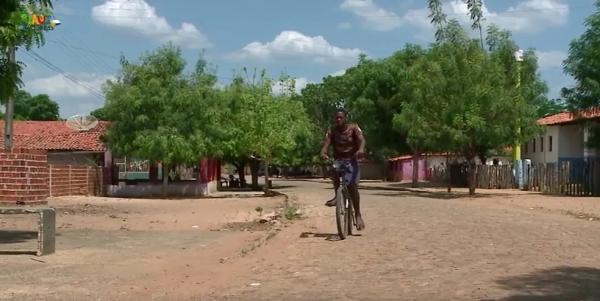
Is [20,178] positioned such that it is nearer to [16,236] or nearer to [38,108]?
[16,236]

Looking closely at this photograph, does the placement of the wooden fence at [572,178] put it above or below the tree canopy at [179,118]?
below

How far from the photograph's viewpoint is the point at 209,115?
34.3 m

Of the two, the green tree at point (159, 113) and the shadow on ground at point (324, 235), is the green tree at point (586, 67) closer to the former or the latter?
the green tree at point (159, 113)

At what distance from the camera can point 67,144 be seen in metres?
43.6

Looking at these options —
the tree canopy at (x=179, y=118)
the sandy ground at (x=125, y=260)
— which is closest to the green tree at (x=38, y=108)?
the tree canopy at (x=179, y=118)

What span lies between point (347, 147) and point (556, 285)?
15.9 feet

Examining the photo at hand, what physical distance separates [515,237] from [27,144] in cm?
3874

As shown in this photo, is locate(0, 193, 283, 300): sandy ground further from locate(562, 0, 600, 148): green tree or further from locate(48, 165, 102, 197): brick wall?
locate(562, 0, 600, 148): green tree

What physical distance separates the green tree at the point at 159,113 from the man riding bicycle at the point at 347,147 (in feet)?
72.2

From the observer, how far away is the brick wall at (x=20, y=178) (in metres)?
17.4

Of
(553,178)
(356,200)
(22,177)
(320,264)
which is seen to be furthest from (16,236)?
(553,178)

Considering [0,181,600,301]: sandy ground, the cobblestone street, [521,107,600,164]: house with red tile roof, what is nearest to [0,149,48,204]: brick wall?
[0,181,600,301]: sandy ground

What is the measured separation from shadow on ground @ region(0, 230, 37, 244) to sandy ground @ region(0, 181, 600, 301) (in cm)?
12

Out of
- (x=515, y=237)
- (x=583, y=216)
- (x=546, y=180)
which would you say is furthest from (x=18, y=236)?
(x=546, y=180)
